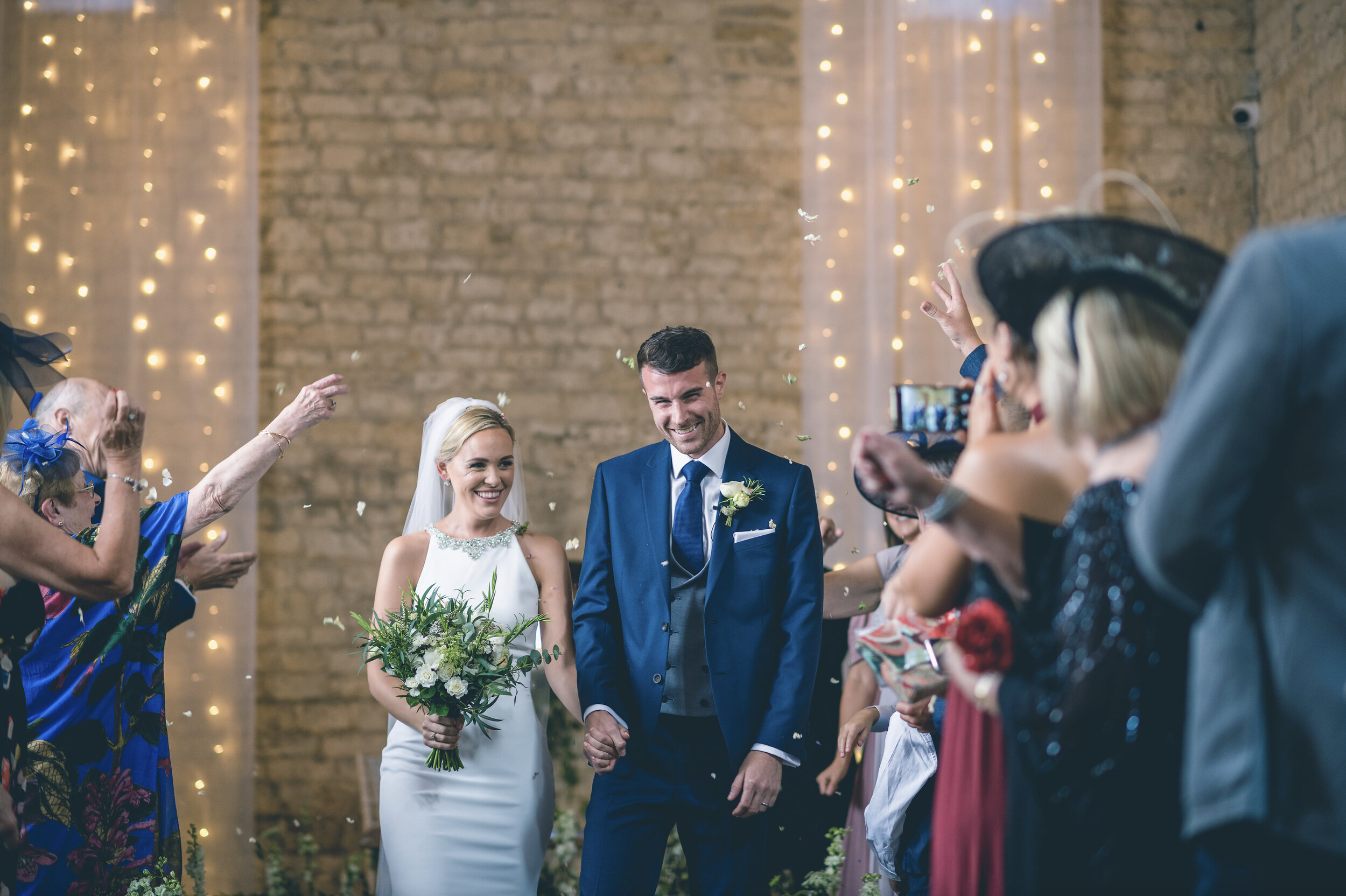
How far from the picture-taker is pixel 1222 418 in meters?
1.13

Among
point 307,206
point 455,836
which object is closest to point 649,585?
point 455,836

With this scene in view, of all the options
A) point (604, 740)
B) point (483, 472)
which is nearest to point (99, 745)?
point (483, 472)

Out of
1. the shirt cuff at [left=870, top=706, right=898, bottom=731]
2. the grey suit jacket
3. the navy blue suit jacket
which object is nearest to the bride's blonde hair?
the navy blue suit jacket

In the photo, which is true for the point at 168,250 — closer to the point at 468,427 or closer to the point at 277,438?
the point at 277,438

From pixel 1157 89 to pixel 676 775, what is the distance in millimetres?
4488

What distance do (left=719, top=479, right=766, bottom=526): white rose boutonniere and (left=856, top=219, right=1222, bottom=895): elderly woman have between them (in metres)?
1.25

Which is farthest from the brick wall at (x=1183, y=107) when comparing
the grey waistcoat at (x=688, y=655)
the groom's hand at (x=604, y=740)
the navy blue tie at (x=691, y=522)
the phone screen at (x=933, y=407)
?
the groom's hand at (x=604, y=740)

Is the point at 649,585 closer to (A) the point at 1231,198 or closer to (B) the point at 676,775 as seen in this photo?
(B) the point at 676,775

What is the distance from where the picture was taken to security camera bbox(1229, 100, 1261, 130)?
4906 mm

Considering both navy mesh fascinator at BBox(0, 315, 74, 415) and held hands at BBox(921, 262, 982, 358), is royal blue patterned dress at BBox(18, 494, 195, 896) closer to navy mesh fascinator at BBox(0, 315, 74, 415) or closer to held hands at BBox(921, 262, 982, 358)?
navy mesh fascinator at BBox(0, 315, 74, 415)

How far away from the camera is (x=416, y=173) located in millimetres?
4957

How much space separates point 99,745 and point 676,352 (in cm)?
195

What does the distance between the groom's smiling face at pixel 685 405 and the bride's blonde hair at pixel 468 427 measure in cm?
57

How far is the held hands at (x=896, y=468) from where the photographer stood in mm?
1517
